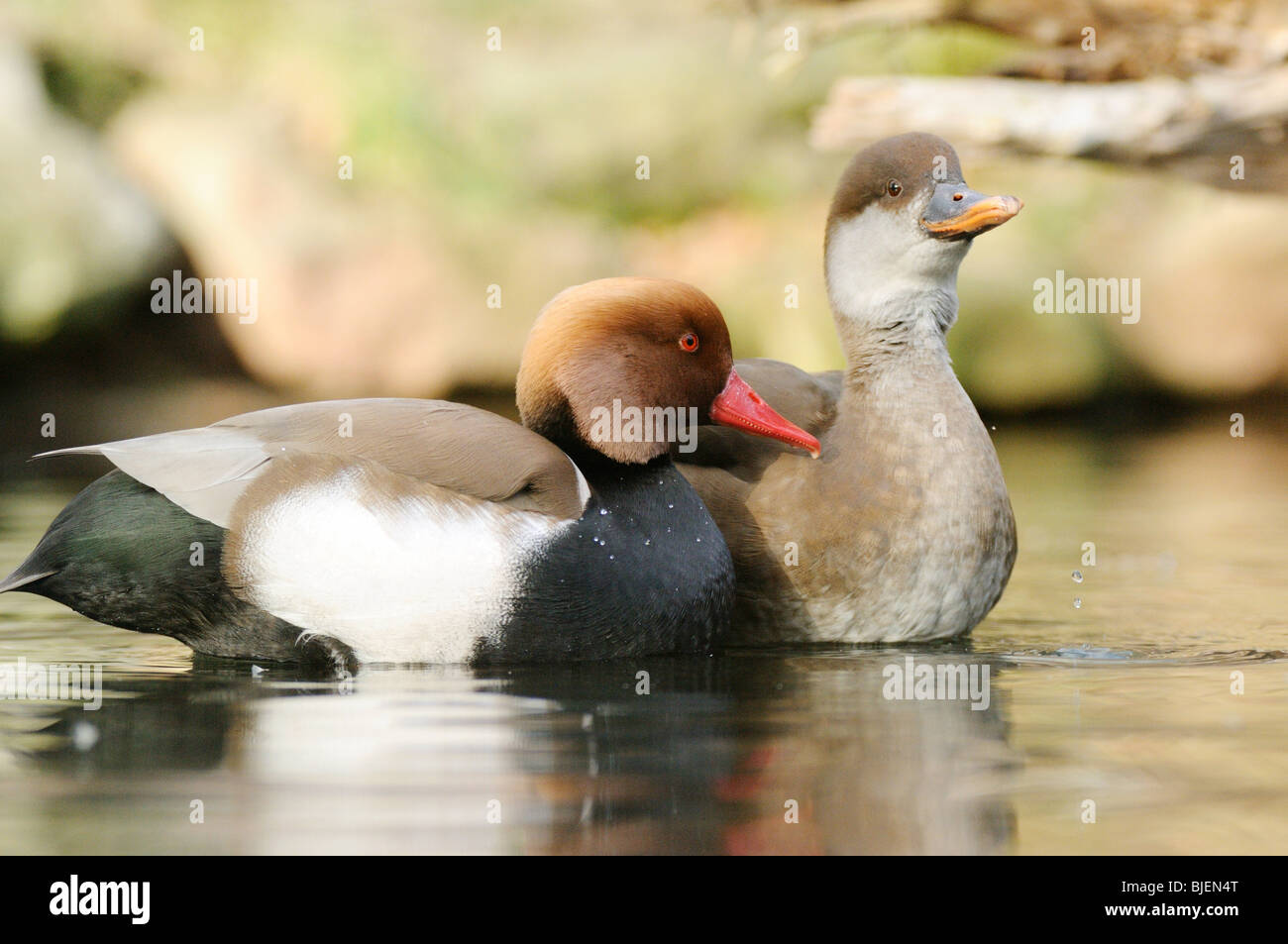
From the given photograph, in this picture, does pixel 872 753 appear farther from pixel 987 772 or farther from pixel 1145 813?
pixel 1145 813

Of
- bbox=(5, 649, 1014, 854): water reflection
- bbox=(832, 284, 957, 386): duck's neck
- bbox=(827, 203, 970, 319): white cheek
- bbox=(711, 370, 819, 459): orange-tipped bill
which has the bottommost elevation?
bbox=(5, 649, 1014, 854): water reflection

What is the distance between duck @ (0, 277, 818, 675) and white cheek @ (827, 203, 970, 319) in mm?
646

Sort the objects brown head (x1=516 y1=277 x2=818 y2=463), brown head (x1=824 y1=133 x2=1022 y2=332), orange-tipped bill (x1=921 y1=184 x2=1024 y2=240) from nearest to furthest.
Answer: brown head (x1=516 y1=277 x2=818 y2=463)
orange-tipped bill (x1=921 y1=184 x2=1024 y2=240)
brown head (x1=824 y1=133 x2=1022 y2=332)

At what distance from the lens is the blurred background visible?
12.9 meters

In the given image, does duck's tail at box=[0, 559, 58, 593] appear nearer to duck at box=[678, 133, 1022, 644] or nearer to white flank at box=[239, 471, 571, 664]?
white flank at box=[239, 471, 571, 664]

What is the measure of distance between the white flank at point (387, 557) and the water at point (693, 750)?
183 mm

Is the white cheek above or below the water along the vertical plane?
above

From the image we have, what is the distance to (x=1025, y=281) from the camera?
42.6 feet

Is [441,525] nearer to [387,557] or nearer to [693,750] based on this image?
[387,557]

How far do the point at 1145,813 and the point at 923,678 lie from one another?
1313 mm

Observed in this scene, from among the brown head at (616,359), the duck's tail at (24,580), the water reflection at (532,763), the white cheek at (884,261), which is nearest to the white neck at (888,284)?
the white cheek at (884,261)

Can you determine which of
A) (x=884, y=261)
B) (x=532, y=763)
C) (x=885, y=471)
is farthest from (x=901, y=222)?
(x=532, y=763)

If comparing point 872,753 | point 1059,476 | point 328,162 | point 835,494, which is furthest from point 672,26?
point 872,753

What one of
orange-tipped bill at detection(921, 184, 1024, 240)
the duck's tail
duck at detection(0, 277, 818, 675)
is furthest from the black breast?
the duck's tail
